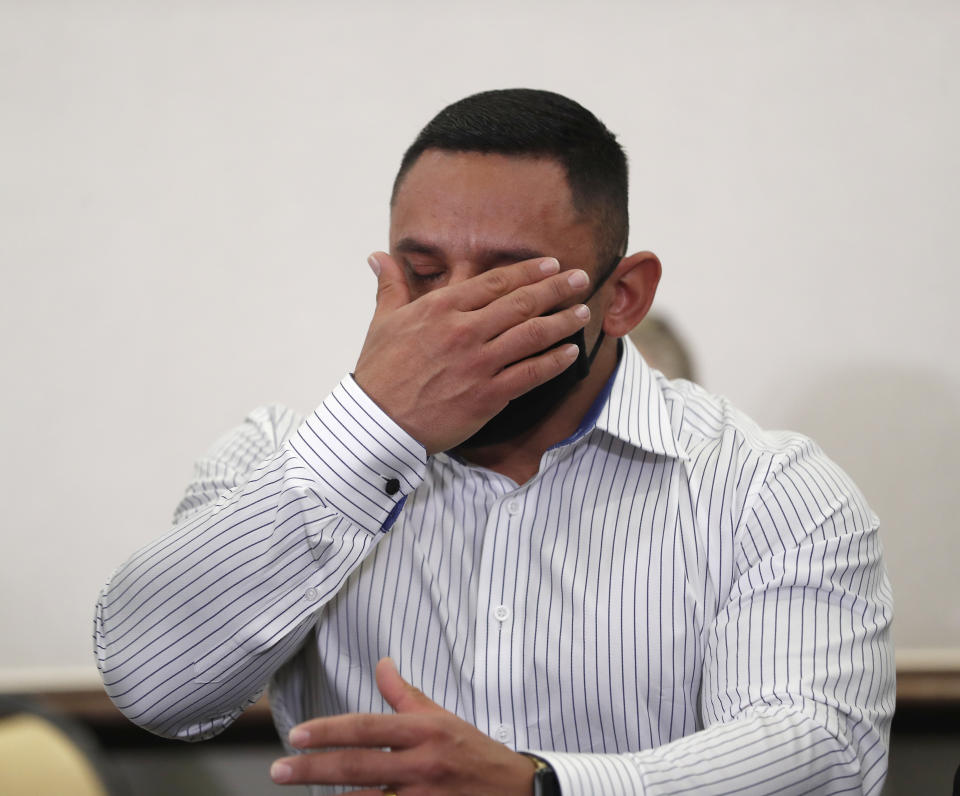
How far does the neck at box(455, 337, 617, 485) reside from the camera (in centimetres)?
136

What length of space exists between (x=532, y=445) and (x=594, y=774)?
48 centimetres

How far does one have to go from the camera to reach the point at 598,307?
1.37 meters

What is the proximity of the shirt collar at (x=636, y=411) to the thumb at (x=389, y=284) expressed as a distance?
32cm

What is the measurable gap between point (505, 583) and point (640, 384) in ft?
1.20

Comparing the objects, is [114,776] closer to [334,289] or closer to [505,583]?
[505,583]

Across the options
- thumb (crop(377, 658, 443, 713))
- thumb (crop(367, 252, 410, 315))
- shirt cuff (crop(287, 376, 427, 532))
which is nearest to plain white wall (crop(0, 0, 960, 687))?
thumb (crop(367, 252, 410, 315))

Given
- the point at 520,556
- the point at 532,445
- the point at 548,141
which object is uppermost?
the point at 548,141

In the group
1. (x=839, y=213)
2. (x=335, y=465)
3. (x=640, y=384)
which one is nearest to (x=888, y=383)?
(x=839, y=213)

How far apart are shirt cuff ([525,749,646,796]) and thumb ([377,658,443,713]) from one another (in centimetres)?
12

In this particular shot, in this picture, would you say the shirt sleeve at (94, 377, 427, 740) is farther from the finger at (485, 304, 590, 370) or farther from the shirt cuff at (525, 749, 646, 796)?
the shirt cuff at (525, 749, 646, 796)

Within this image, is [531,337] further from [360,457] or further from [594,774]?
[594,774]

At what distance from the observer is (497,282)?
119 centimetres

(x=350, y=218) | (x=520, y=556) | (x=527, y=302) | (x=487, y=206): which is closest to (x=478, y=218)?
(x=487, y=206)

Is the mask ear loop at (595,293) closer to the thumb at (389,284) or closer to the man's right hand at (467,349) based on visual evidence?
the man's right hand at (467,349)
